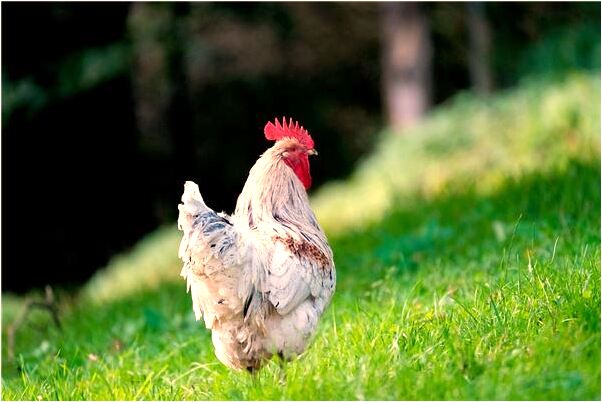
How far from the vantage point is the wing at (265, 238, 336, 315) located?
14.5ft

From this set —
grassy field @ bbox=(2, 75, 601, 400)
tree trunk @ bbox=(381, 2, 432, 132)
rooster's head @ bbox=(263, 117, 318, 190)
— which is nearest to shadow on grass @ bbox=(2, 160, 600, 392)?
grassy field @ bbox=(2, 75, 601, 400)

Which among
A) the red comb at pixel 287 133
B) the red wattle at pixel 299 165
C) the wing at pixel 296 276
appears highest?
the red comb at pixel 287 133

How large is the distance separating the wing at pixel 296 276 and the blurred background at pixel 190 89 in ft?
30.9

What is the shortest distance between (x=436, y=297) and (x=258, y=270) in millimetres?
1416

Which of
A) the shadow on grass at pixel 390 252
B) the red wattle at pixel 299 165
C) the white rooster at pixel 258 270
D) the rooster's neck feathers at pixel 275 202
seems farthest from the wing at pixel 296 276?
the shadow on grass at pixel 390 252

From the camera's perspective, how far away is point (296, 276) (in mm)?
4461

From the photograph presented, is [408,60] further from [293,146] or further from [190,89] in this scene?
[293,146]

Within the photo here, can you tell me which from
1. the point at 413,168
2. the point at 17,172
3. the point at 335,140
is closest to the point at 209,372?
the point at 413,168

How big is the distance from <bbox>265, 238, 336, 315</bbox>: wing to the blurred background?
30.9ft

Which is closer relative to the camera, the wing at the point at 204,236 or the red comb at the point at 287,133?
the wing at the point at 204,236

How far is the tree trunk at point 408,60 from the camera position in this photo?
18.1m

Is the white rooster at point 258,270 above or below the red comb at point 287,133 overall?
below

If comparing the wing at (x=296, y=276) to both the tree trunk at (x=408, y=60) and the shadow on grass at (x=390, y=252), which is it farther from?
the tree trunk at (x=408, y=60)

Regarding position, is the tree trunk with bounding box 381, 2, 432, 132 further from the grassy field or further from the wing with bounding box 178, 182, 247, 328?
the wing with bounding box 178, 182, 247, 328
